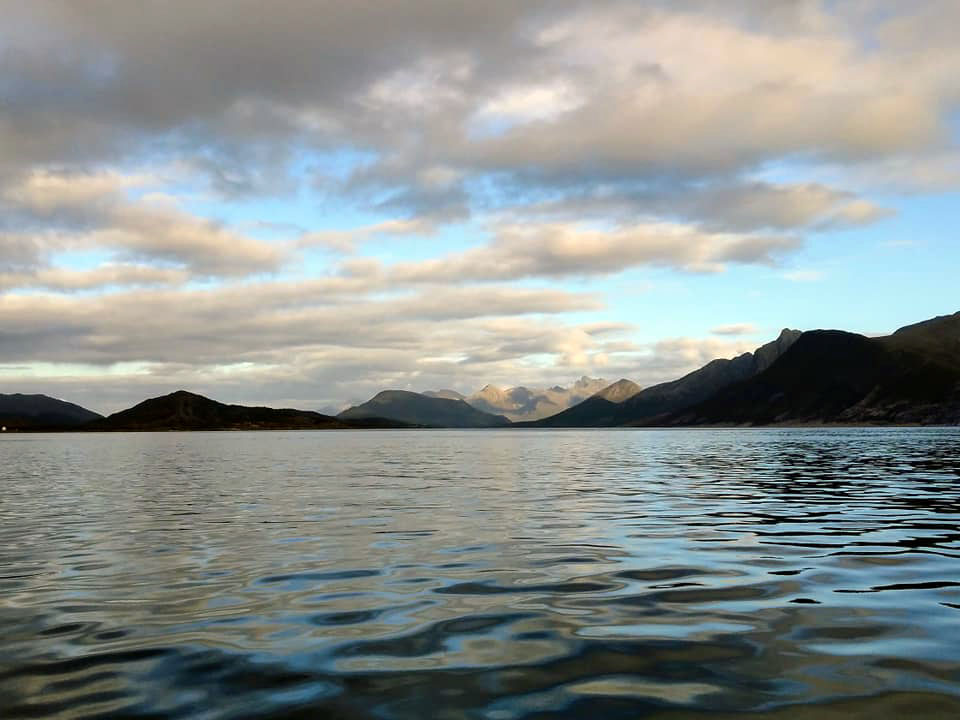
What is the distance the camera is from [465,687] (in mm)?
8867

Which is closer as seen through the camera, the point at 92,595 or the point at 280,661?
the point at 280,661

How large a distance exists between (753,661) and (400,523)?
17.2m

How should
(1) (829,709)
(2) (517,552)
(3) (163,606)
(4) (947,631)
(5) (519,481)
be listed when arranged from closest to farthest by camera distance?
1. (1) (829,709)
2. (4) (947,631)
3. (3) (163,606)
4. (2) (517,552)
5. (5) (519,481)

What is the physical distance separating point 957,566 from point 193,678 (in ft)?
52.3

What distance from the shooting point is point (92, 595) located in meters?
14.8

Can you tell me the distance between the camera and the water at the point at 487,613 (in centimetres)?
857

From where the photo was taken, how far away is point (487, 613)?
41.4 feet

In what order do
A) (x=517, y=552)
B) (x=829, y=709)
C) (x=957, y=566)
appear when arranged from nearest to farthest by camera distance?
(x=829, y=709) → (x=957, y=566) → (x=517, y=552)

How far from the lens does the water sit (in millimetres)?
8570

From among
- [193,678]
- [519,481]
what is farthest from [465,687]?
[519,481]

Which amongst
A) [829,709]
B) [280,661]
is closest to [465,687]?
[280,661]

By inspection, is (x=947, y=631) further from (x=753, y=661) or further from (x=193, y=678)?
(x=193, y=678)

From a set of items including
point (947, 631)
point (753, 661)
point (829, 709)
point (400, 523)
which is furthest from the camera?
point (400, 523)

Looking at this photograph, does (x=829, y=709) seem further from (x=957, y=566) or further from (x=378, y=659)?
(x=957, y=566)
